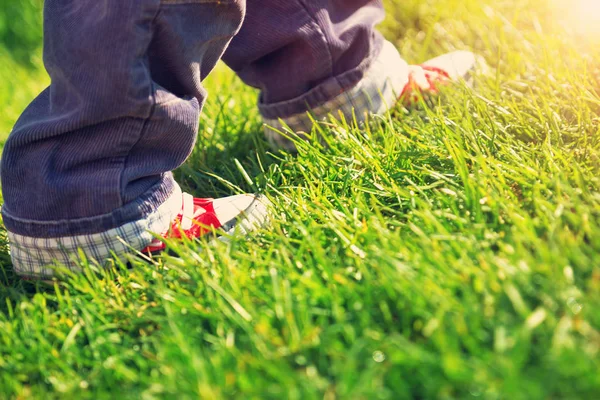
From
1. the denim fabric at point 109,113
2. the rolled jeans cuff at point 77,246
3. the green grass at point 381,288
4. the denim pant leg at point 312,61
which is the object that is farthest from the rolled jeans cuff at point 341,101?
the rolled jeans cuff at point 77,246

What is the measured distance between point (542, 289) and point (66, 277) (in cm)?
100

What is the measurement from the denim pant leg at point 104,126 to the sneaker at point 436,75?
68 centimetres

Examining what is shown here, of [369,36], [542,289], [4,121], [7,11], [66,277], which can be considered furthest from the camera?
[7,11]

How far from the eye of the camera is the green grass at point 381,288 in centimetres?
99

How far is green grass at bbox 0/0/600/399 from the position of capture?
3.24 ft

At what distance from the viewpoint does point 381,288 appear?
116cm

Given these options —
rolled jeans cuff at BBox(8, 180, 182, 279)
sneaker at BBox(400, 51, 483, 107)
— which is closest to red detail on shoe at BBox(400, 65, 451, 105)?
sneaker at BBox(400, 51, 483, 107)

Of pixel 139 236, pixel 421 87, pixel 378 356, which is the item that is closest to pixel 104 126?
pixel 139 236

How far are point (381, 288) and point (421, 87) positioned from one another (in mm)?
1047

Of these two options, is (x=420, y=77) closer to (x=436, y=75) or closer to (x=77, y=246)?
(x=436, y=75)

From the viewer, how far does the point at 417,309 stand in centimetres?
106

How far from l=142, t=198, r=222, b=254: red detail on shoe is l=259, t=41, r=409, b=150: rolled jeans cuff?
378 millimetres

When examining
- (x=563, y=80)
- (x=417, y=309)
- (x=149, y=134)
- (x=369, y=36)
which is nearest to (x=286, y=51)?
(x=369, y=36)

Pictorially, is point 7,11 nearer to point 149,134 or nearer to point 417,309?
point 149,134
